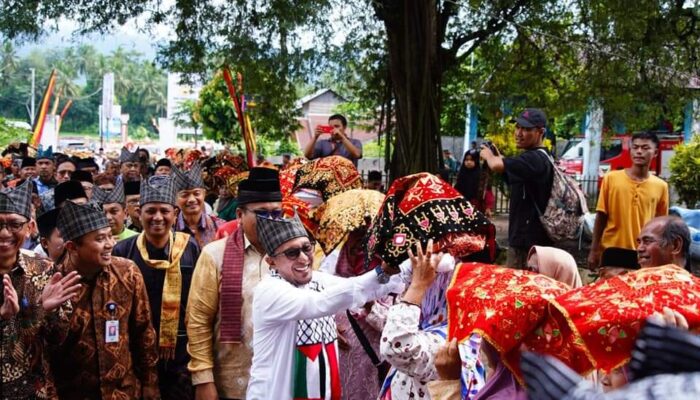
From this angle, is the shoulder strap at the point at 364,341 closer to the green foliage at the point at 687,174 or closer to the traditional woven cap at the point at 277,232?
the traditional woven cap at the point at 277,232

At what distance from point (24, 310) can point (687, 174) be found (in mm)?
13559

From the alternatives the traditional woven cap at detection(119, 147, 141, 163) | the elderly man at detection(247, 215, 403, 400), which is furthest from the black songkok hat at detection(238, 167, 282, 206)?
the traditional woven cap at detection(119, 147, 141, 163)

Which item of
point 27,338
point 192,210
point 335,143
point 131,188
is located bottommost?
point 27,338

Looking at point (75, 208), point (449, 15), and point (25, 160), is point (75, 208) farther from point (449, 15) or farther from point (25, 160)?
point (449, 15)

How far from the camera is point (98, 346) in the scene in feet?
14.6

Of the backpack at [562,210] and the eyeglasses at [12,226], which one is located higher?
the eyeglasses at [12,226]

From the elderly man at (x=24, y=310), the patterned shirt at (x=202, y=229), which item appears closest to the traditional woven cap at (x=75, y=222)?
the elderly man at (x=24, y=310)

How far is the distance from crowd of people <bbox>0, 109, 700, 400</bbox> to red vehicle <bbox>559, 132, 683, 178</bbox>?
2199cm

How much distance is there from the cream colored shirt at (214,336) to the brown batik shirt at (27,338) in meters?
0.69

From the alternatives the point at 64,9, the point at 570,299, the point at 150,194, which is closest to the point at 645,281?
the point at 570,299

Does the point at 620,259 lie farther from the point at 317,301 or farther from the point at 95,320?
the point at 95,320

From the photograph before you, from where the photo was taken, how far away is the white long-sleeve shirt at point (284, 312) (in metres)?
3.88

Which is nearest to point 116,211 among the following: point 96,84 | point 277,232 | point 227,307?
point 227,307

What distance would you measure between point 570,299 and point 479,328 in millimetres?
345
